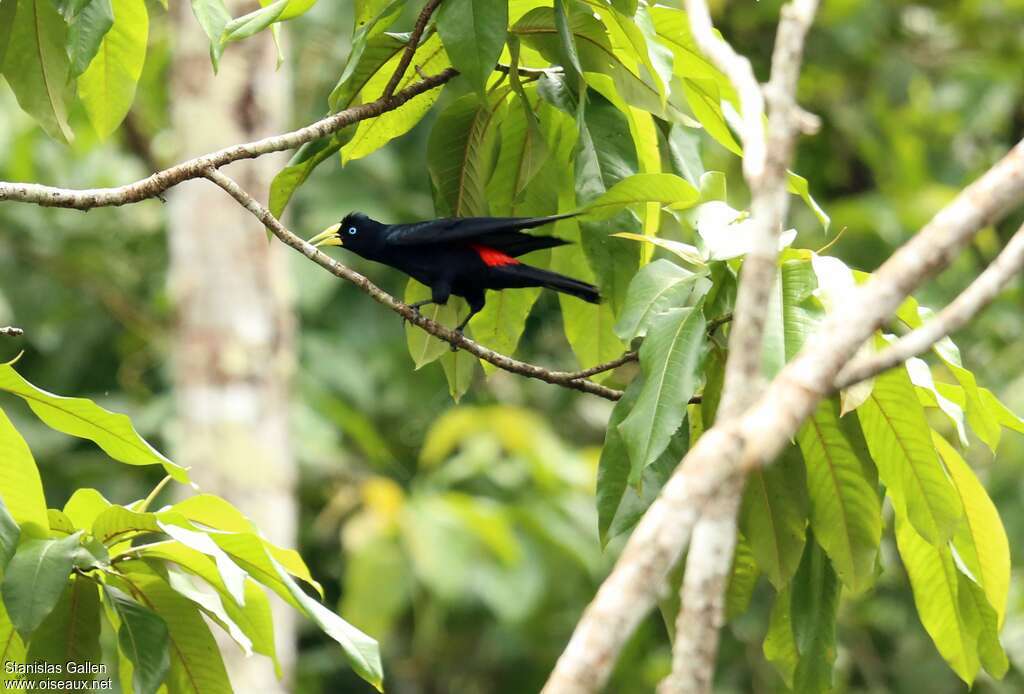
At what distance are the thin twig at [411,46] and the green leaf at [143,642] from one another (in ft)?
4.03

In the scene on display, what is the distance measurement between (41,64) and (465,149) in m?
1.03

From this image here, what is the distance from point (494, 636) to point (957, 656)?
6.79 m

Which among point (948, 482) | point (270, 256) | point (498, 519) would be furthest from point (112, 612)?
point (498, 519)

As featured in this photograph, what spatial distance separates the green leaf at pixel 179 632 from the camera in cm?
275

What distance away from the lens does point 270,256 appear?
7031mm

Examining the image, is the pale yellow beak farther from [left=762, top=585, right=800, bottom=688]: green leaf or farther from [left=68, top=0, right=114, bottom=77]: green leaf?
[left=762, top=585, right=800, bottom=688]: green leaf

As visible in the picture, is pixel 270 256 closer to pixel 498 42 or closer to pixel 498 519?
pixel 498 519

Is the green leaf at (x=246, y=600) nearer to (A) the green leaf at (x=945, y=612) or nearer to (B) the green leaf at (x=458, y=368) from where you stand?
(B) the green leaf at (x=458, y=368)

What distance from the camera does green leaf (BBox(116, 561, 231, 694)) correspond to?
2752 mm

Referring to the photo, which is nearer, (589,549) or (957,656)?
(957,656)

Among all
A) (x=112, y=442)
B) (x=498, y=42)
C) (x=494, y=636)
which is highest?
(x=498, y=42)

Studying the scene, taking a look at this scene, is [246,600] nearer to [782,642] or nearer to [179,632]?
[179,632]

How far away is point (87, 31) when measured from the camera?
9.33ft

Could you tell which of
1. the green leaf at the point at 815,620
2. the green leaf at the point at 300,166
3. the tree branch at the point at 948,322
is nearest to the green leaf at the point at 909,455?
the green leaf at the point at 815,620
